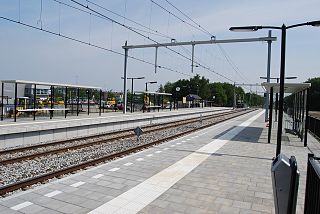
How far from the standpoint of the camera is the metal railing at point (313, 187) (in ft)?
9.50

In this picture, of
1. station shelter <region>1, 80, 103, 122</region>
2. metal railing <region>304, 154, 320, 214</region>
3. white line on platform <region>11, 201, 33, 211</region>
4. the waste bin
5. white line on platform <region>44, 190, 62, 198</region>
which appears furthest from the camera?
station shelter <region>1, 80, 103, 122</region>

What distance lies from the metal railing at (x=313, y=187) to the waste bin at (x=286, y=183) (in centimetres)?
32

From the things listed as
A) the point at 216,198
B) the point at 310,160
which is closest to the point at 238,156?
the point at 216,198

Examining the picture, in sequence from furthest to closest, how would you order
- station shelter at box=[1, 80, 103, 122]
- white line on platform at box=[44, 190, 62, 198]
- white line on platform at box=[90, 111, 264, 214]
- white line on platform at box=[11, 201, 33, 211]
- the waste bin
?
station shelter at box=[1, 80, 103, 122] < white line on platform at box=[44, 190, 62, 198] < white line on platform at box=[90, 111, 264, 214] < white line on platform at box=[11, 201, 33, 211] < the waste bin

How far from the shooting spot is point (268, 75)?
81.9ft

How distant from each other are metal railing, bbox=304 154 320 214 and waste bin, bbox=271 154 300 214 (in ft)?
1.06

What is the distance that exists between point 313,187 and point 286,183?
24.7 inches

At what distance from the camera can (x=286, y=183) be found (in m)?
2.75

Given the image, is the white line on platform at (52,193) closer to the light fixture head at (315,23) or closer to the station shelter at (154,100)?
the light fixture head at (315,23)

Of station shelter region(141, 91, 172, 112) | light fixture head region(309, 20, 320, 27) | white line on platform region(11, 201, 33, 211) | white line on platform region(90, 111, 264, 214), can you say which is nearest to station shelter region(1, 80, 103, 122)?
station shelter region(141, 91, 172, 112)

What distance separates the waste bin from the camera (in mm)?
2674

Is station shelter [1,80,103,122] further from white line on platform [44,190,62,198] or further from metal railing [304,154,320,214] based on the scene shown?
metal railing [304,154,320,214]

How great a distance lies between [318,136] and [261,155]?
9062 millimetres

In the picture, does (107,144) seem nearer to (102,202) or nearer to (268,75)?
(102,202)
